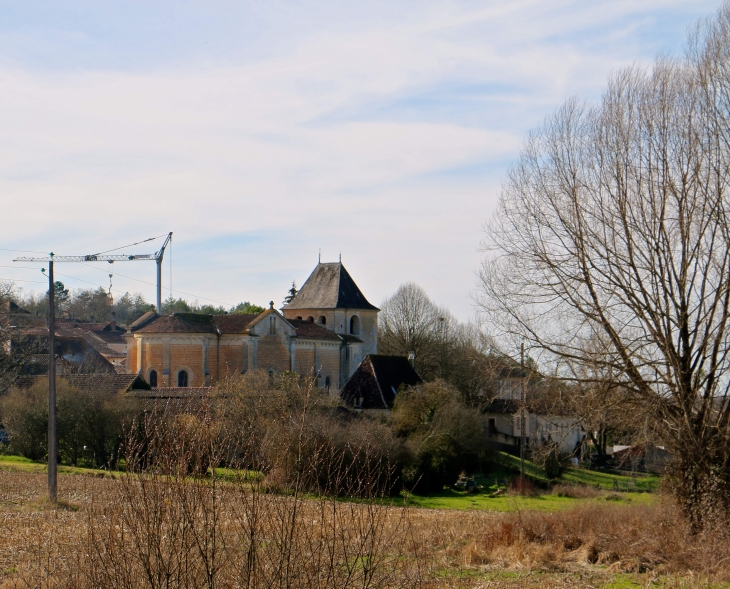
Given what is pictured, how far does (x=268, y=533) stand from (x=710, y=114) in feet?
43.1

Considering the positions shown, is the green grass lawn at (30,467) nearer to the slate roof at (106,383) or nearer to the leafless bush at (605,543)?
the slate roof at (106,383)

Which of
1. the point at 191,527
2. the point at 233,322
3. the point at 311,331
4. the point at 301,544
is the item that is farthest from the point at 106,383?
the point at 191,527

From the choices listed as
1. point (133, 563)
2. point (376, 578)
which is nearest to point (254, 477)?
point (133, 563)

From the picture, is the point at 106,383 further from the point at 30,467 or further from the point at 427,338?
the point at 427,338

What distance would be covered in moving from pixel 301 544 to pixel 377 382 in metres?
35.7

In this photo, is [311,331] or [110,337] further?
[110,337]

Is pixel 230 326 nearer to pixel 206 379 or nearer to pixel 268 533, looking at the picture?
pixel 206 379

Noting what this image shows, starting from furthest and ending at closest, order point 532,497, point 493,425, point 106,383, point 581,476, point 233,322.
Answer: point 493,425 < point 233,322 < point 581,476 < point 106,383 < point 532,497

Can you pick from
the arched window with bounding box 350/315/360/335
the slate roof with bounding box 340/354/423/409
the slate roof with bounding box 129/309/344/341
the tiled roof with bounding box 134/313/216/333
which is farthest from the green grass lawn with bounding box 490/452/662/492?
the tiled roof with bounding box 134/313/216/333

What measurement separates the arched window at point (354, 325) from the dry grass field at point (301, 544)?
108ft

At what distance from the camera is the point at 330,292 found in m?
57.9

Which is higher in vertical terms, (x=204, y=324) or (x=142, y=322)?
(x=142, y=322)

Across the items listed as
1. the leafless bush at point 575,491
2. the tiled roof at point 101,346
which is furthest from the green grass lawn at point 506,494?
the tiled roof at point 101,346

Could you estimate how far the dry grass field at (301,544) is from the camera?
653 centimetres
